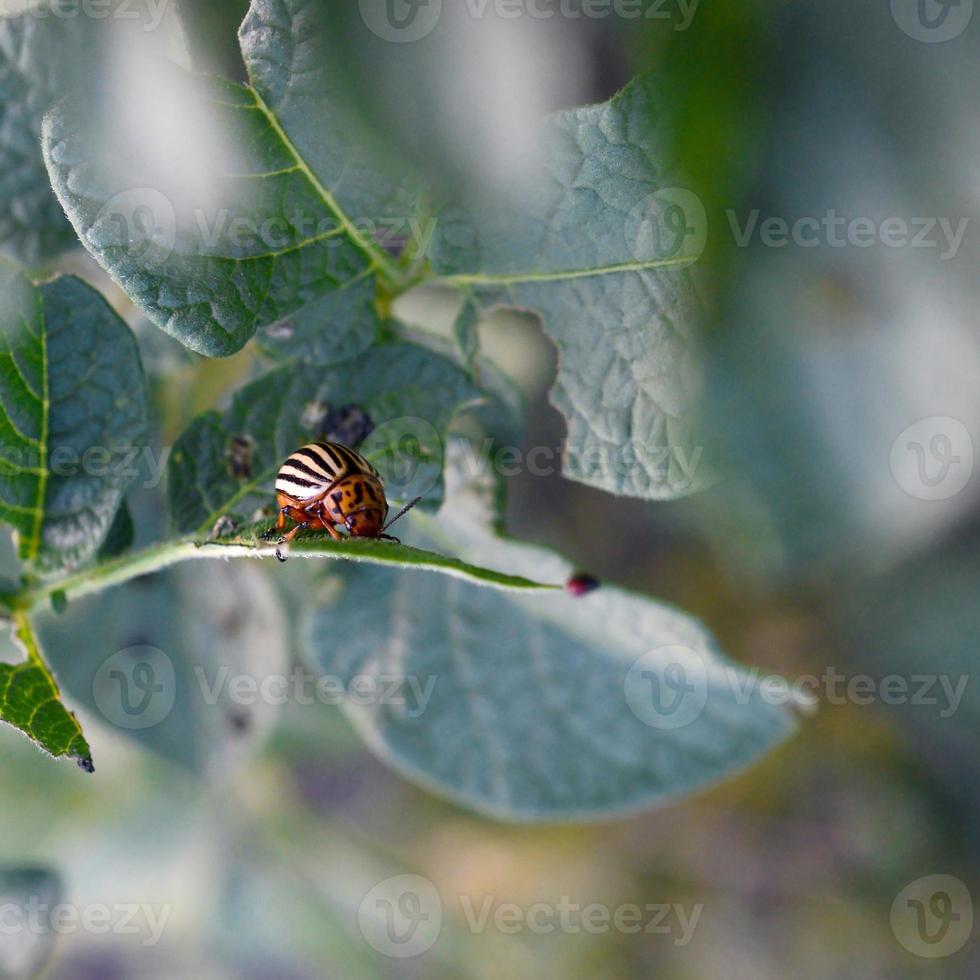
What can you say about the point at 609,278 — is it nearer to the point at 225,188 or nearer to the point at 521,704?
the point at 225,188

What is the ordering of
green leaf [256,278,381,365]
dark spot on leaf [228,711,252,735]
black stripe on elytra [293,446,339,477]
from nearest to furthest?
black stripe on elytra [293,446,339,477] < green leaf [256,278,381,365] < dark spot on leaf [228,711,252,735]

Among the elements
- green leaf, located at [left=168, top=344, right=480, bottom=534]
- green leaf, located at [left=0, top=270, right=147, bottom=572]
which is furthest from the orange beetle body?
green leaf, located at [left=0, top=270, right=147, bottom=572]

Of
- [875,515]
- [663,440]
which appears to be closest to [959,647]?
[875,515]

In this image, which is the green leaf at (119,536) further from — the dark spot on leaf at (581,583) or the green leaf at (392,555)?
the dark spot on leaf at (581,583)

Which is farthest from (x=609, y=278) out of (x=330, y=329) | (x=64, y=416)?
(x=64, y=416)

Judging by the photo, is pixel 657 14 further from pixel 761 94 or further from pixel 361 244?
pixel 361 244

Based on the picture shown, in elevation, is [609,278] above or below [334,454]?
above

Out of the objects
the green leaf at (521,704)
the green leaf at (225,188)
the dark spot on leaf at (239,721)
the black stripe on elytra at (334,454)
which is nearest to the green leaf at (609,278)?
the green leaf at (225,188)

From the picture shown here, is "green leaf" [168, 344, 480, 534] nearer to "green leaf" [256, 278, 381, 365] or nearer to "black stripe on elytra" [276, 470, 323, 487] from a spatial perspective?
"green leaf" [256, 278, 381, 365]
